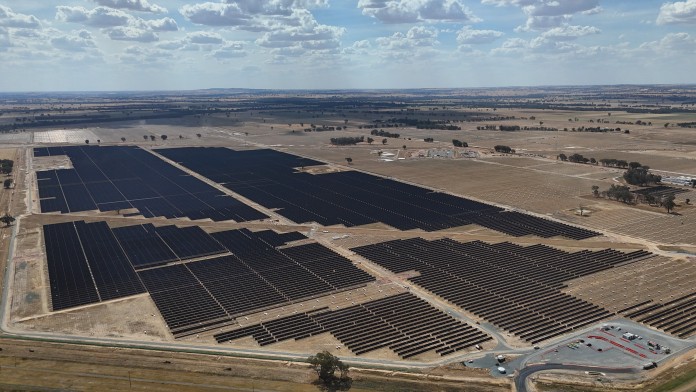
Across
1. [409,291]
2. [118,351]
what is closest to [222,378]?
[118,351]

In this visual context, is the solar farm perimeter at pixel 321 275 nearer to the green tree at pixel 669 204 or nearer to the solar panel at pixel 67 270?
the solar panel at pixel 67 270

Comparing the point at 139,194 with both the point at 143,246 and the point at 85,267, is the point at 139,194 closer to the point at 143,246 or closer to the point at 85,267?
the point at 143,246

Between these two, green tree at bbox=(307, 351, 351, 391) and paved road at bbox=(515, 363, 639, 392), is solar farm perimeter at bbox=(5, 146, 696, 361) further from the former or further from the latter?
green tree at bbox=(307, 351, 351, 391)

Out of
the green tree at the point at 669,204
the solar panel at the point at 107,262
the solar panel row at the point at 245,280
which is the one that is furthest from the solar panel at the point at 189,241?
the green tree at the point at 669,204

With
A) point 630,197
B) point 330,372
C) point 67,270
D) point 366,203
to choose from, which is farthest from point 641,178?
point 67,270

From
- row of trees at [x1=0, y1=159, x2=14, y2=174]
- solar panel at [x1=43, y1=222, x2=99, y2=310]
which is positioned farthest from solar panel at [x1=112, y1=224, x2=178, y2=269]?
row of trees at [x1=0, y1=159, x2=14, y2=174]
